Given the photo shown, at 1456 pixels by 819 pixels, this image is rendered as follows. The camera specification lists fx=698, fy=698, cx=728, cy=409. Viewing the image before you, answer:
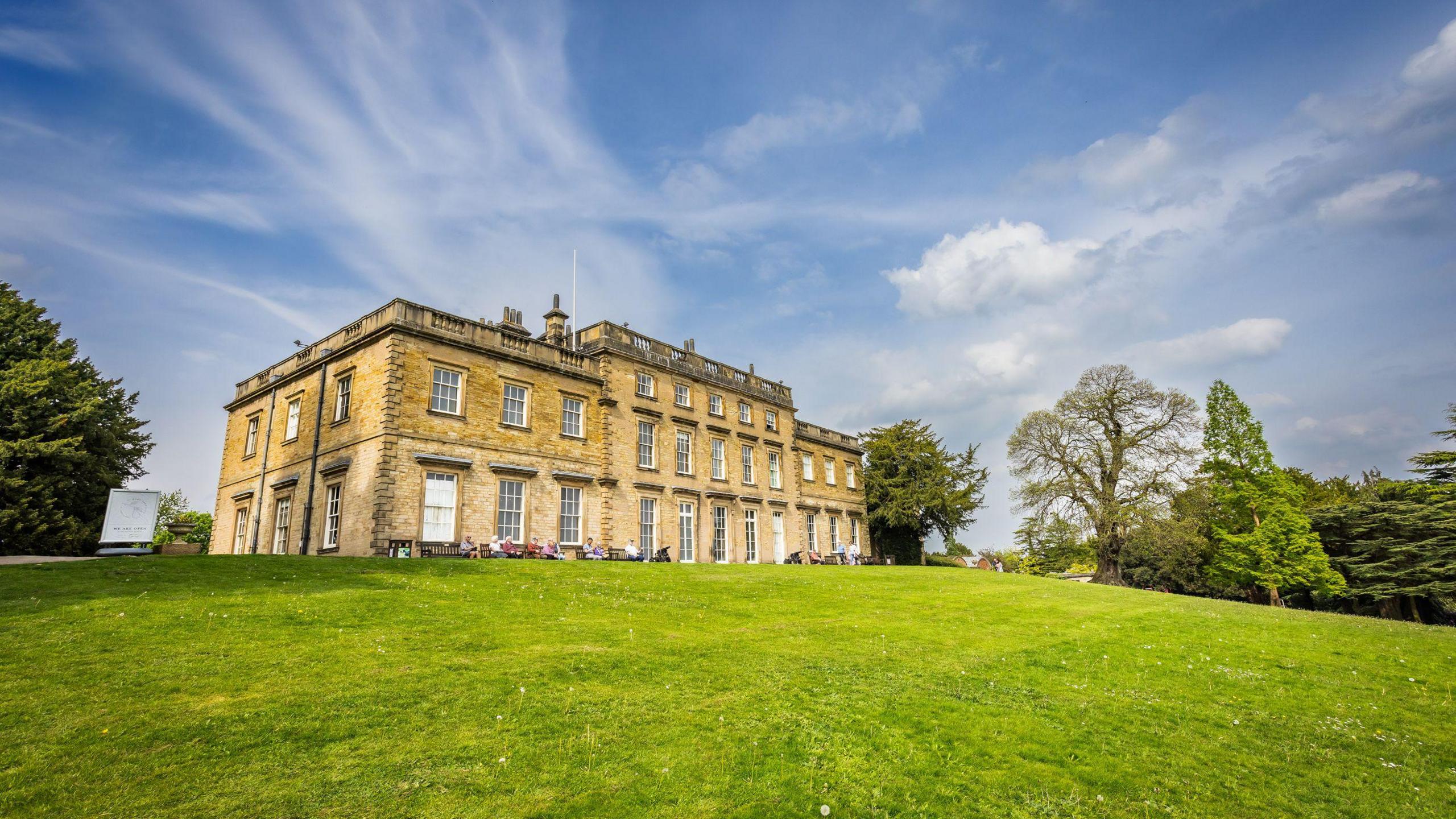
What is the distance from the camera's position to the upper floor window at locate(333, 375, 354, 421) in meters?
26.8

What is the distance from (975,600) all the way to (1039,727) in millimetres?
12208

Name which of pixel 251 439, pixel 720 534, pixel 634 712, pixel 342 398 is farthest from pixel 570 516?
pixel 634 712

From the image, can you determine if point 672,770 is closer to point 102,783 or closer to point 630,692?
point 630,692

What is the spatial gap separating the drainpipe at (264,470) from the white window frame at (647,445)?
16.0 meters

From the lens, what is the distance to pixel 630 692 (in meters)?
9.69

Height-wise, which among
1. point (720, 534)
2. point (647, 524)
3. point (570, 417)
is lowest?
point (720, 534)

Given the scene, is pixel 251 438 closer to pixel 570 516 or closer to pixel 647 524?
pixel 570 516

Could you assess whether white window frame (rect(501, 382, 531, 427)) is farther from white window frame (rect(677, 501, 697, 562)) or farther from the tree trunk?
the tree trunk

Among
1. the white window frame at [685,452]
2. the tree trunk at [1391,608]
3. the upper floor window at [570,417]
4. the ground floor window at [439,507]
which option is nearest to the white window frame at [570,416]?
the upper floor window at [570,417]

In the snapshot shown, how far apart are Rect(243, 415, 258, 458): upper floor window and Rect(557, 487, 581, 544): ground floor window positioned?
14.8 meters

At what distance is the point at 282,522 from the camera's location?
1117 inches

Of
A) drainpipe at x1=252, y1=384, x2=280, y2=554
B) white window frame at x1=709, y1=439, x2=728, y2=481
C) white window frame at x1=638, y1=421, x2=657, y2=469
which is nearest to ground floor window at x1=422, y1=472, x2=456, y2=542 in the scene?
white window frame at x1=638, y1=421, x2=657, y2=469

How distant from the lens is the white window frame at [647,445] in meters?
33.2

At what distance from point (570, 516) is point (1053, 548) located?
217ft
